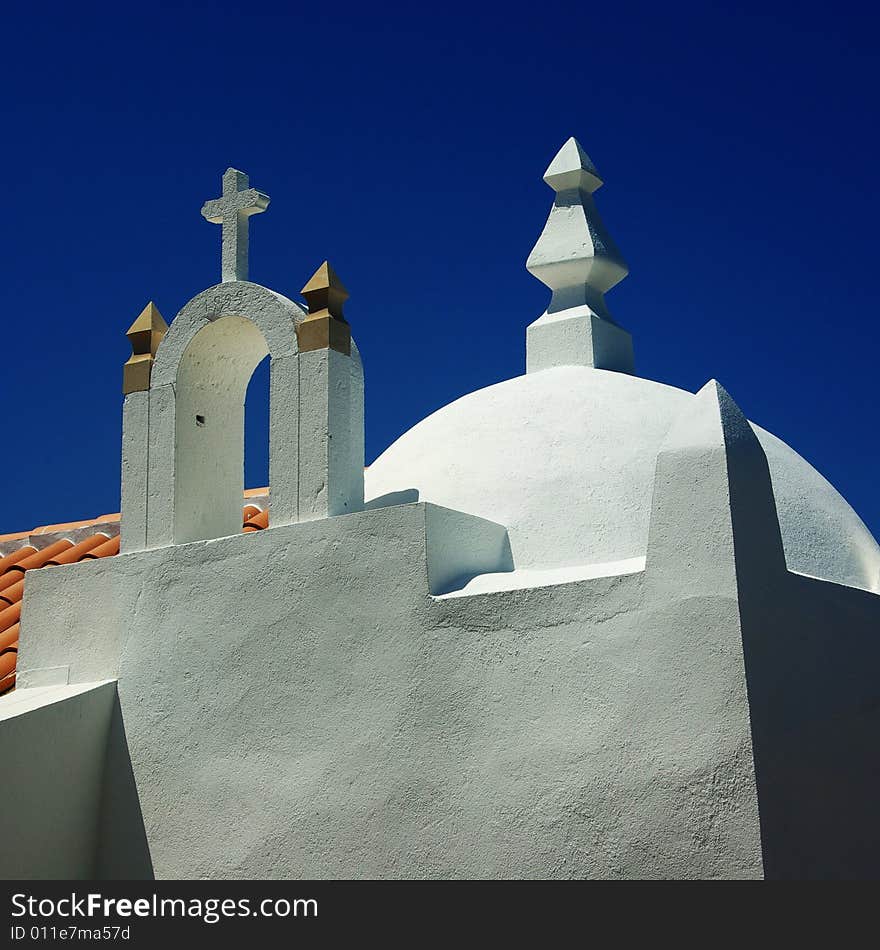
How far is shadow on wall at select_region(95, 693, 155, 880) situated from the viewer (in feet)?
24.6

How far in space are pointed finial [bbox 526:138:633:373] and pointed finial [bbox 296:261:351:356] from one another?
1937 mm

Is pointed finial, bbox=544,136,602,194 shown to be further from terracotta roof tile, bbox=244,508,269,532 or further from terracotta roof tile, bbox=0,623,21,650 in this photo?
terracotta roof tile, bbox=0,623,21,650

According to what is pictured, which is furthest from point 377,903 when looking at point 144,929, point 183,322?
point 183,322

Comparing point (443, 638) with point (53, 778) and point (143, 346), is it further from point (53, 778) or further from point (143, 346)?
point (143, 346)

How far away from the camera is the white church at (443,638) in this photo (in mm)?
5969

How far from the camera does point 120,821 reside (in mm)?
7590

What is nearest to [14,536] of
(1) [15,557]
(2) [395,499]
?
(1) [15,557]

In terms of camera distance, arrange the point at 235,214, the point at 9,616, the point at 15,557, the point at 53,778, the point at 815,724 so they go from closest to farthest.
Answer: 1. the point at 815,724
2. the point at 53,778
3. the point at 235,214
4. the point at 9,616
5. the point at 15,557

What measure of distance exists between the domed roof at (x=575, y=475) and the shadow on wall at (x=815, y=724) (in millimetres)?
784

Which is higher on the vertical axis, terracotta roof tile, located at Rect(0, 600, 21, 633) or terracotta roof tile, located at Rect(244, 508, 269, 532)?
terracotta roof tile, located at Rect(244, 508, 269, 532)

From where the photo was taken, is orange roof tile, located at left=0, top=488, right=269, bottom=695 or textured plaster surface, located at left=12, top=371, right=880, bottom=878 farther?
orange roof tile, located at left=0, top=488, right=269, bottom=695

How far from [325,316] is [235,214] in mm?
1105

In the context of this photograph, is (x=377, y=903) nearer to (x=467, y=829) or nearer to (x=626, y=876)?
(x=467, y=829)

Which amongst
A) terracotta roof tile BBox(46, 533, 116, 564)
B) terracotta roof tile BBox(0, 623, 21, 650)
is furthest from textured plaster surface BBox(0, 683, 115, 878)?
terracotta roof tile BBox(46, 533, 116, 564)
